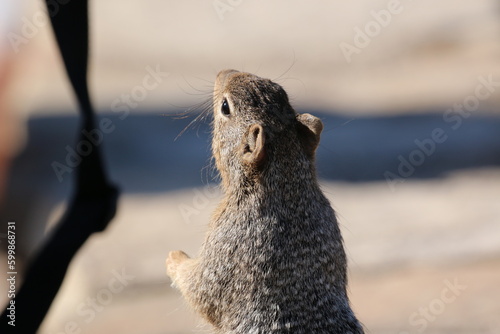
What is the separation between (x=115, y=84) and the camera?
9031 millimetres

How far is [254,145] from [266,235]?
1.18 feet

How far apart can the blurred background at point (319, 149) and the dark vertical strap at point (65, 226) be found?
61cm

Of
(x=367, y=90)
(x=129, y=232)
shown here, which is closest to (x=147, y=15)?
(x=367, y=90)

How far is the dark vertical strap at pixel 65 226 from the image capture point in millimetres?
2328

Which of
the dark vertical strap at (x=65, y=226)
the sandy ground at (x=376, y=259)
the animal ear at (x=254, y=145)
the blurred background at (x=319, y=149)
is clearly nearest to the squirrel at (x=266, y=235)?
the animal ear at (x=254, y=145)

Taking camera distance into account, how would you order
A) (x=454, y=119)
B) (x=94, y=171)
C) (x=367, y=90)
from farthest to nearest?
1. (x=367, y=90)
2. (x=454, y=119)
3. (x=94, y=171)

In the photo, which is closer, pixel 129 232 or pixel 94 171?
pixel 94 171

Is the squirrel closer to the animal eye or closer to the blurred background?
Result: the animal eye

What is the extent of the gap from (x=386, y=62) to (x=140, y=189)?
399 centimetres

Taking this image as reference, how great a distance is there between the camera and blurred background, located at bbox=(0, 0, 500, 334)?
5781mm

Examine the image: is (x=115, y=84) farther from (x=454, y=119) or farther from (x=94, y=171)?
(x=94, y=171)

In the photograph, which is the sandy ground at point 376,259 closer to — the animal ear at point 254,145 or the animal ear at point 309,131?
the animal ear at point 309,131

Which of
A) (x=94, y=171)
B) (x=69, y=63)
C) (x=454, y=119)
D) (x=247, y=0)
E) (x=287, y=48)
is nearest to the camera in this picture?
(x=69, y=63)

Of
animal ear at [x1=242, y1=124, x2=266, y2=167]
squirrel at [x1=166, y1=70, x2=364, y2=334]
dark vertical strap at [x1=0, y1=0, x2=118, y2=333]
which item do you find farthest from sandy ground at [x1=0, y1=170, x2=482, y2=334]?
dark vertical strap at [x1=0, y1=0, x2=118, y2=333]
